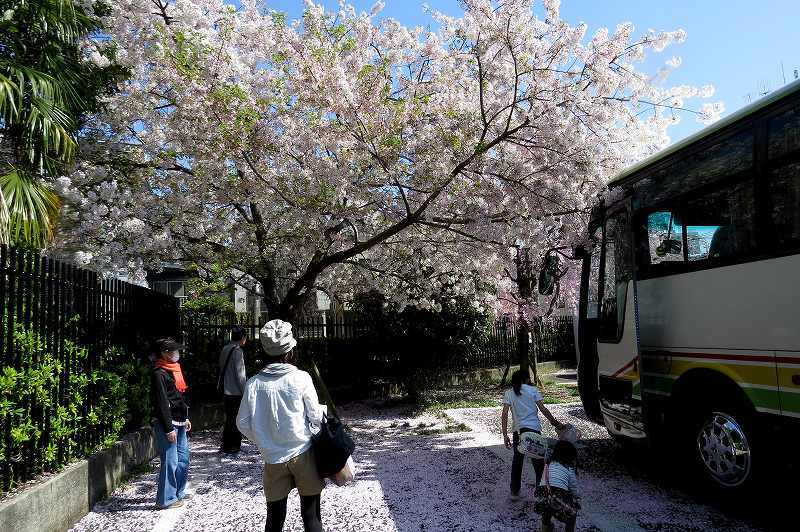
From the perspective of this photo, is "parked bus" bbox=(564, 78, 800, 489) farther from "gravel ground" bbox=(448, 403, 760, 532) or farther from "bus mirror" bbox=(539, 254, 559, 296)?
"bus mirror" bbox=(539, 254, 559, 296)

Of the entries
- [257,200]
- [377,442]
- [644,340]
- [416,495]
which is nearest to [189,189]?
[257,200]

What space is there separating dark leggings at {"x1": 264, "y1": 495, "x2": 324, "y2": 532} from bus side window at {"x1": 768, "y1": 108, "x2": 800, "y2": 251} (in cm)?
403

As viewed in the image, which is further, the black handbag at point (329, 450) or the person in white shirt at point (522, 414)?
the person in white shirt at point (522, 414)

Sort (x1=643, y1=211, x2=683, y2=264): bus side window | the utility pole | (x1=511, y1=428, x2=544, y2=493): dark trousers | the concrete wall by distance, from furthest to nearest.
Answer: the utility pole
(x1=643, y1=211, x2=683, y2=264): bus side window
(x1=511, y1=428, x2=544, y2=493): dark trousers
the concrete wall

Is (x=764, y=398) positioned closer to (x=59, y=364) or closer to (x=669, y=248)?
(x=669, y=248)

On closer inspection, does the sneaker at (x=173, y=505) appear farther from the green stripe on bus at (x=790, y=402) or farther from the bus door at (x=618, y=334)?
the green stripe on bus at (x=790, y=402)

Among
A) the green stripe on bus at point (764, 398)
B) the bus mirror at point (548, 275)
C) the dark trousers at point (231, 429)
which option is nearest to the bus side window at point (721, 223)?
the green stripe on bus at point (764, 398)

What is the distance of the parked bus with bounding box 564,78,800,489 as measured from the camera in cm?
413

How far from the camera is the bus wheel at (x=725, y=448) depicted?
4477 millimetres

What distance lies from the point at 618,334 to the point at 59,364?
19.0 feet

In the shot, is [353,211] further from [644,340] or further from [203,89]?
[644,340]

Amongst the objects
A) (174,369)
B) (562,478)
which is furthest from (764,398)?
(174,369)

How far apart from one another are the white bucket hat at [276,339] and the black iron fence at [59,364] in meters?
2.27

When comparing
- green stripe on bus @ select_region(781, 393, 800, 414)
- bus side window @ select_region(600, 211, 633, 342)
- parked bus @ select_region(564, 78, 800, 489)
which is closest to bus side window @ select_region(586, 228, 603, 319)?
parked bus @ select_region(564, 78, 800, 489)
